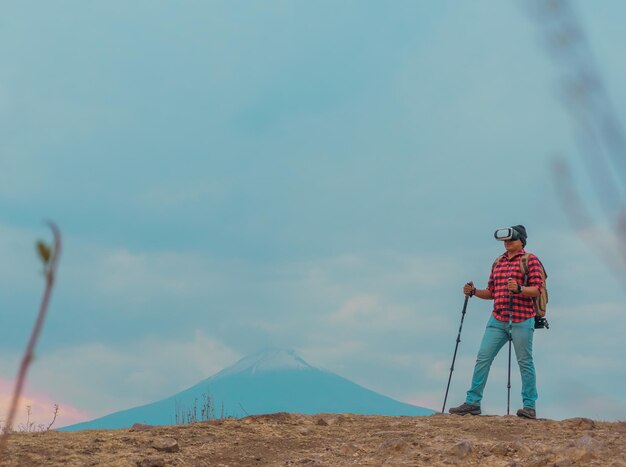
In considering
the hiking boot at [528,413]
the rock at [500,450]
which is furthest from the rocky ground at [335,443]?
the hiking boot at [528,413]

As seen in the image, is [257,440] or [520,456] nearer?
[520,456]

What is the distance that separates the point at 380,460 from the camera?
27.9 feet

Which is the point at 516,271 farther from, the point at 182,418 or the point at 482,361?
the point at 182,418

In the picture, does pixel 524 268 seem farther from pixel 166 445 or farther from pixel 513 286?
pixel 166 445

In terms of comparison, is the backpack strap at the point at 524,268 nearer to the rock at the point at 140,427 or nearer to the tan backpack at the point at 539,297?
the tan backpack at the point at 539,297

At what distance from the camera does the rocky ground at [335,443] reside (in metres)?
8.45

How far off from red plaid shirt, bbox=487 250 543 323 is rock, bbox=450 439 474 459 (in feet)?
8.18

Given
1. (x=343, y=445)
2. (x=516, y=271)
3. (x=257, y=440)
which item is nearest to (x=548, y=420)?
(x=516, y=271)

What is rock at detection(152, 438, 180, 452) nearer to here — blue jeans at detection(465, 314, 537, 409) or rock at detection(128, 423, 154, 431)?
rock at detection(128, 423, 154, 431)

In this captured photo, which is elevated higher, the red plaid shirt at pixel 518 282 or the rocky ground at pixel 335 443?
the red plaid shirt at pixel 518 282

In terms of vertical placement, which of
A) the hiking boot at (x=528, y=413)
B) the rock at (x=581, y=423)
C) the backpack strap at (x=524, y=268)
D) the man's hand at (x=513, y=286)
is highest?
the backpack strap at (x=524, y=268)

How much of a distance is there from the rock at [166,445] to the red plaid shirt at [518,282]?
4561 mm

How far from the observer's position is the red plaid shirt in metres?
10.7

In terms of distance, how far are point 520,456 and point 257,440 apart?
9.62ft
